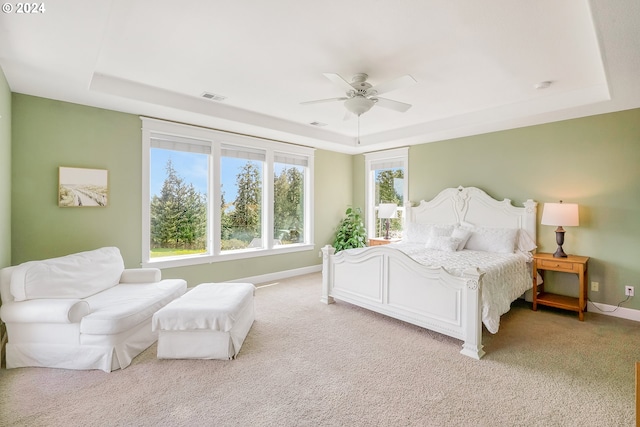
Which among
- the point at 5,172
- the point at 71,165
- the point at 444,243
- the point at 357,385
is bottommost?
the point at 357,385

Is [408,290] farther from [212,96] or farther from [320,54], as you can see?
[212,96]

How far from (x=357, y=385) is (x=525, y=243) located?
333cm

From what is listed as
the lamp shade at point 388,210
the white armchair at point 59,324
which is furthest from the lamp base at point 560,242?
the white armchair at point 59,324

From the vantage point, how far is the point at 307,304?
4.09 meters

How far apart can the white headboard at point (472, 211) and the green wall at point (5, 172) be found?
5296 millimetres

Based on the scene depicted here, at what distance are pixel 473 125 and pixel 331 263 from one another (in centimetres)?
279

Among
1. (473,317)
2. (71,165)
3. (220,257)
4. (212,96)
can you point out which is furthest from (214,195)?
(473,317)

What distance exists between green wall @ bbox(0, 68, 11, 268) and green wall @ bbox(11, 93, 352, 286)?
0.13 meters

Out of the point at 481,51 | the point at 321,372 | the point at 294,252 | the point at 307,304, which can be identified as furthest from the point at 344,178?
the point at 321,372

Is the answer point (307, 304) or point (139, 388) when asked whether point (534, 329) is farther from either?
point (139, 388)

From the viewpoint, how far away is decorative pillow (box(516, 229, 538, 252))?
4172 mm

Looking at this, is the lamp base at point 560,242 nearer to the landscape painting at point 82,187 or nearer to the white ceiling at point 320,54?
the white ceiling at point 320,54

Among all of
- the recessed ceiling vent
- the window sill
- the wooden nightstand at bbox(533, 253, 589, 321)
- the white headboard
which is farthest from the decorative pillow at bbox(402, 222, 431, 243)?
the recessed ceiling vent

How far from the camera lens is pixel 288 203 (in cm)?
570
